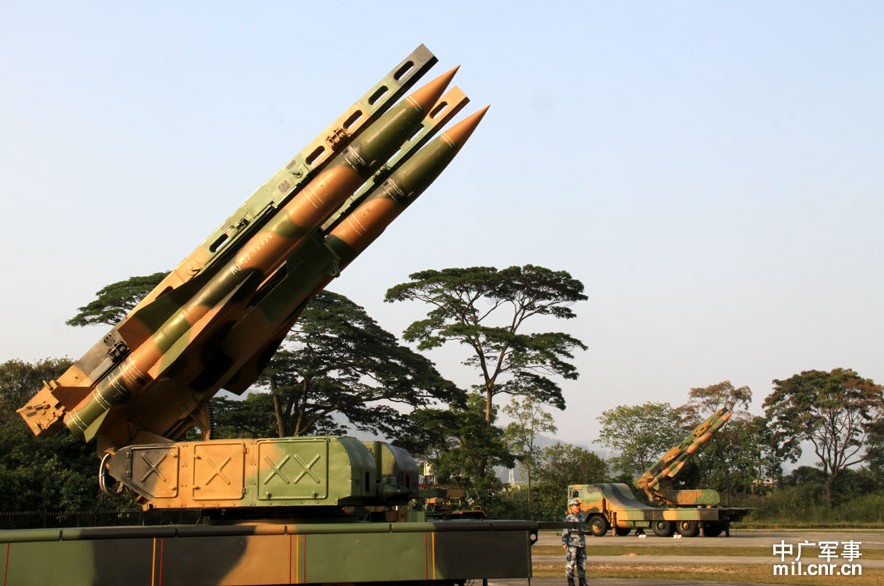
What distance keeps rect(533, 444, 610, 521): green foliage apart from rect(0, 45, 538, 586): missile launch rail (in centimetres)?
2585

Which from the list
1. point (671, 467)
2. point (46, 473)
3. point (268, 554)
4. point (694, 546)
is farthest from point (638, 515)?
point (268, 554)

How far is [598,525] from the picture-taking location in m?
29.4

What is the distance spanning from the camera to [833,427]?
4569cm

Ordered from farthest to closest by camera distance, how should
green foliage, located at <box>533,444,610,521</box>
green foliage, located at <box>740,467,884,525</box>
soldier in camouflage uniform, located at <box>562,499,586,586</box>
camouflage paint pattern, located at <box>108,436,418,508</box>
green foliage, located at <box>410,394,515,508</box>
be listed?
green foliage, located at <box>533,444,610,521</box>
green foliage, located at <box>740,467,884,525</box>
green foliage, located at <box>410,394,515,508</box>
soldier in camouflage uniform, located at <box>562,499,586,586</box>
camouflage paint pattern, located at <box>108,436,418,508</box>

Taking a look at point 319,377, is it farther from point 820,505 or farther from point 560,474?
point 820,505

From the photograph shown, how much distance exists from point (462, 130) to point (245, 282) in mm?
3286

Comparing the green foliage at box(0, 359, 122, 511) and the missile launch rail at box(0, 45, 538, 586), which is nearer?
the missile launch rail at box(0, 45, 538, 586)

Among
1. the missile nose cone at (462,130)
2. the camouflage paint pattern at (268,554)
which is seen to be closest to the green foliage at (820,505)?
the missile nose cone at (462,130)

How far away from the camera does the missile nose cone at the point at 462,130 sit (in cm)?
1164

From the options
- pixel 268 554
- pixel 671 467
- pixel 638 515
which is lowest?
pixel 638 515

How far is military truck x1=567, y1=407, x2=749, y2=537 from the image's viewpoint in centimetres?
2755

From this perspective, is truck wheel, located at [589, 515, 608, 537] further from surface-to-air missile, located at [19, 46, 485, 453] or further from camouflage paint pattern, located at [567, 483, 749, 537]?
surface-to-air missile, located at [19, 46, 485, 453]

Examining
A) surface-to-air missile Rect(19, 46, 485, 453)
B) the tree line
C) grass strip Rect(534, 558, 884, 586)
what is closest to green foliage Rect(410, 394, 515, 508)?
the tree line

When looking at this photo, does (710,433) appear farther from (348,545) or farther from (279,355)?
(348,545)
